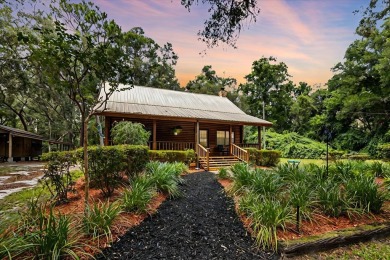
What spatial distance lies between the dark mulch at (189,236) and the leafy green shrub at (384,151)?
60.8ft

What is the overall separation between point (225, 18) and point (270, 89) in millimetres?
25441

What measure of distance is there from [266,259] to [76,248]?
2.73 meters

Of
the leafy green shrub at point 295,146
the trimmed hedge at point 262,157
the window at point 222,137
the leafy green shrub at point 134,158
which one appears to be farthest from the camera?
the leafy green shrub at point 295,146

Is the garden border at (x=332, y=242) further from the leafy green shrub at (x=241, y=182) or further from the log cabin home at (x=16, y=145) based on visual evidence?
the log cabin home at (x=16, y=145)

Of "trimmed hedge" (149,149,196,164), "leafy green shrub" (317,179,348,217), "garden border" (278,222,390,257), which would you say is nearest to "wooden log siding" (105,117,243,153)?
"trimmed hedge" (149,149,196,164)

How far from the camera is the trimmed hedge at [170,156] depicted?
11.3 meters

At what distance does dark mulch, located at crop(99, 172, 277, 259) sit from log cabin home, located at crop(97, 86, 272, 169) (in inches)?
270

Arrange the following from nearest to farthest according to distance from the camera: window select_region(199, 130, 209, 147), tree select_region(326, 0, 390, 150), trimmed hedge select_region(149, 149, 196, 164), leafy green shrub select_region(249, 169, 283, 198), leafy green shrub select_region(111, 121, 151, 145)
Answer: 1. leafy green shrub select_region(249, 169, 283, 198)
2. leafy green shrub select_region(111, 121, 151, 145)
3. trimmed hedge select_region(149, 149, 196, 164)
4. window select_region(199, 130, 209, 147)
5. tree select_region(326, 0, 390, 150)

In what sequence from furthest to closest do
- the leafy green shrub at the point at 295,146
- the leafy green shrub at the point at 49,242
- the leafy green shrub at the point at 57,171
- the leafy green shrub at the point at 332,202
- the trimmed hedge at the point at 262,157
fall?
the leafy green shrub at the point at 295,146
the trimmed hedge at the point at 262,157
the leafy green shrub at the point at 57,171
the leafy green shrub at the point at 332,202
the leafy green shrub at the point at 49,242

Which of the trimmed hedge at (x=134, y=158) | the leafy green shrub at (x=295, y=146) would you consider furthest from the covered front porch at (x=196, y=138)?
the leafy green shrub at (x=295, y=146)

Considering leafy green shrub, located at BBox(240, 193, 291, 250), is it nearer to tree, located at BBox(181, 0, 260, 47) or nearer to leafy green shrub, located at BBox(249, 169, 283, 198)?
leafy green shrub, located at BBox(249, 169, 283, 198)

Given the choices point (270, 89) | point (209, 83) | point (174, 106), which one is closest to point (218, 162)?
point (174, 106)

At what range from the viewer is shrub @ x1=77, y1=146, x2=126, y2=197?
16.9ft

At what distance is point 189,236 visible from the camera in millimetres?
3873
